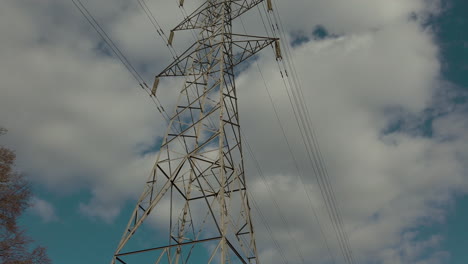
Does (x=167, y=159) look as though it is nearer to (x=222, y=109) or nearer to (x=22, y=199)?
(x=222, y=109)

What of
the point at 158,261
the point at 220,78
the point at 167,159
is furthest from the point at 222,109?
the point at 158,261

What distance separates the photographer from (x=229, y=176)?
10.7 m

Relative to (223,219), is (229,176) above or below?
above

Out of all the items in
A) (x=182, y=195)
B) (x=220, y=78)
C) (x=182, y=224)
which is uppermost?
(x=220, y=78)

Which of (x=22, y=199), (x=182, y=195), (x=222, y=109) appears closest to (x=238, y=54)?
(x=222, y=109)

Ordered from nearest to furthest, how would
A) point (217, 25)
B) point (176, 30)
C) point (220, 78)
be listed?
point (220, 78)
point (217, 25)
point (176, 30)

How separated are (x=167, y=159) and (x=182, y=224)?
7.40 ft

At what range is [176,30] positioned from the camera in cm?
1725

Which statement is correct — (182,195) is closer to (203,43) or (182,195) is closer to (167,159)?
(167,159)

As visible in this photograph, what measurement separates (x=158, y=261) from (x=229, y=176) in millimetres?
3505

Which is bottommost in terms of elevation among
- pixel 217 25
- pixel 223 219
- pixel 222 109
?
pixel 223 219

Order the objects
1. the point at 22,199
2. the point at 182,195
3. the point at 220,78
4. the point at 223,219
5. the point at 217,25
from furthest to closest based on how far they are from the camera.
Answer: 1. the point at 217,25
2. the point at 22,199
3. the point at 220,78
4. the point at 182,195
5. the point at 223,219

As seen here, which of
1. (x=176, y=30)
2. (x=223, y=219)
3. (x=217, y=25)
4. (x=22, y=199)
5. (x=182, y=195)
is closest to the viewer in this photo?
(x=223, y=219)

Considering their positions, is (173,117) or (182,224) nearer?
(182,224)
